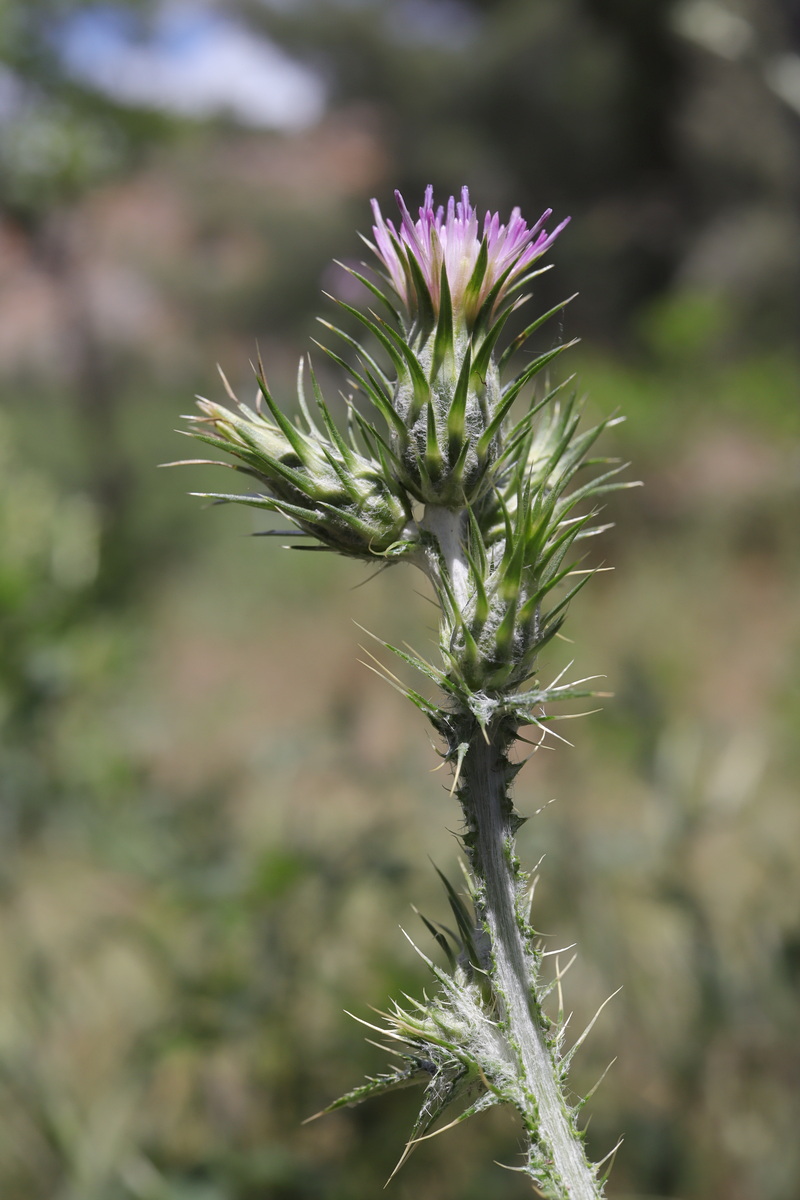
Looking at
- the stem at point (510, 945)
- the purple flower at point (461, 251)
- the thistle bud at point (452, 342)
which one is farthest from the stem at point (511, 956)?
the purple flower at point (461, 251)

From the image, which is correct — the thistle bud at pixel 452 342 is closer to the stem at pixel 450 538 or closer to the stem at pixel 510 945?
the stem at pixel 450 538

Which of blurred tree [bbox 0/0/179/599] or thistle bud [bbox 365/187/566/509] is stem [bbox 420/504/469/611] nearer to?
thistle bud [bbox 365/187/566/509]

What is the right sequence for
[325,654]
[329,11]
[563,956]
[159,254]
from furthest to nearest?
1. [159,254]
2. [329,11]
3. [325,654]
4. [563,956]

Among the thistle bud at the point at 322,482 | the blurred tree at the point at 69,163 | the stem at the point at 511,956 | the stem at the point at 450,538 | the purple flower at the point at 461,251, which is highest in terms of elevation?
the blurred tree at the point at 69,163

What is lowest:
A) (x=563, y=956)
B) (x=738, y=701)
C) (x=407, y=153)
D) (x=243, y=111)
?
(x=563, y=956)

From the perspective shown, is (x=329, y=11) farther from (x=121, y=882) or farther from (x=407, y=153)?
(x=121, y=882)

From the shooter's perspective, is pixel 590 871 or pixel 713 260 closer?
pixel 590 871

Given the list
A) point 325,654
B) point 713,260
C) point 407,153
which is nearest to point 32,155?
point 325,654
